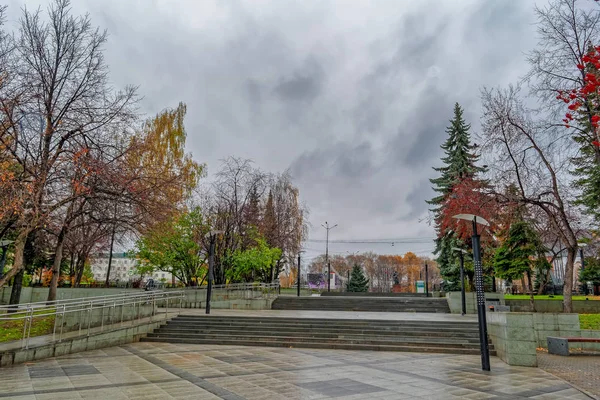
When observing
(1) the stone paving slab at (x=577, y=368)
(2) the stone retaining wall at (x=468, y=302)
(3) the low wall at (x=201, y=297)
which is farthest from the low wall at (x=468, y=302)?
(3) the low wall at (x=201, y=297)

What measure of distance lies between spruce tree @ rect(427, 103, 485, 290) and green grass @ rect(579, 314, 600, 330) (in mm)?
13180

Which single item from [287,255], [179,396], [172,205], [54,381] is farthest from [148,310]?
[287,255]

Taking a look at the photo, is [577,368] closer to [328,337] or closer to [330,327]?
[328,337]

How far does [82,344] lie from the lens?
1066 cm

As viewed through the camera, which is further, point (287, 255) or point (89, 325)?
point (287, 255)

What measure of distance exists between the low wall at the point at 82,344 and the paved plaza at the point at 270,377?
35 centimetres

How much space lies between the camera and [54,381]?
23.0 feet

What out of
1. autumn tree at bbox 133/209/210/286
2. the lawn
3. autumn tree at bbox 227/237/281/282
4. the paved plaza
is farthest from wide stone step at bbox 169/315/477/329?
autumn tree at bbox 133/209/210/286

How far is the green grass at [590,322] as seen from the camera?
14078 mm

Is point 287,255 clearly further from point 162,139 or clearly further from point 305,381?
point 305,381

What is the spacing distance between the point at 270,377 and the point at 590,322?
14.0 m

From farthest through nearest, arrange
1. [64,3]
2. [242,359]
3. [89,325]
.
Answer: [64,3] < [89,325] < [242,359]

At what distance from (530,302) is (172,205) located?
69.5 feet

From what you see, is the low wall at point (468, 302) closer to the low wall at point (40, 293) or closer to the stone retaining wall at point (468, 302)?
the stone retaining wall at point (468, 302)
